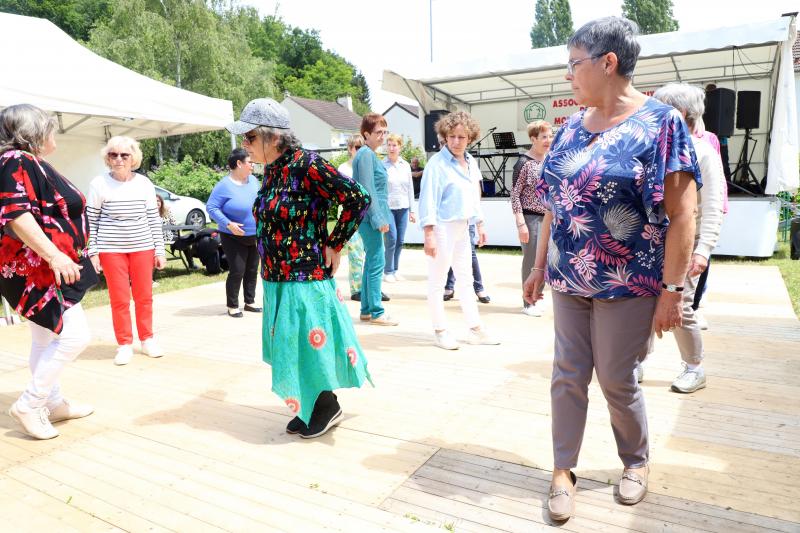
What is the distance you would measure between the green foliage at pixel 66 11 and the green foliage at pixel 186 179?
117ft

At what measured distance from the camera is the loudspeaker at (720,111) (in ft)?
31.7

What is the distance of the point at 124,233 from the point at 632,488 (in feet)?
13.3

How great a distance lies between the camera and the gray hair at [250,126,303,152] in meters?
3.02

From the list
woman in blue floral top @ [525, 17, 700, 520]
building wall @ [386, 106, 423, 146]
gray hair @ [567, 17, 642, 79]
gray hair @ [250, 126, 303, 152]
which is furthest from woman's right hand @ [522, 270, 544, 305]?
building wall @ [386, 106, 423, 146]

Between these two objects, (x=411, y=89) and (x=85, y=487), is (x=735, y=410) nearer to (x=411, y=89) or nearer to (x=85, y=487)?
(x=85, y=487)

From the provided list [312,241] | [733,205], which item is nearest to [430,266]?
[312,241]

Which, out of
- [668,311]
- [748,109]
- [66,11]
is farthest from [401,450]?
[66,11]

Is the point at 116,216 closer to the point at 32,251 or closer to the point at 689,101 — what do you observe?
the point at 32,251

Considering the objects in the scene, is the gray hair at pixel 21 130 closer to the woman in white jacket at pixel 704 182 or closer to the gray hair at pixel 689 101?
the woman in white jacket at pixel 704 182

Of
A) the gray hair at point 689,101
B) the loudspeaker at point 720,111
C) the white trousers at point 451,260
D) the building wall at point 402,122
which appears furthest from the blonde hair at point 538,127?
the building wall at point 402,122

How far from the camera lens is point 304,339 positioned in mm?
3131

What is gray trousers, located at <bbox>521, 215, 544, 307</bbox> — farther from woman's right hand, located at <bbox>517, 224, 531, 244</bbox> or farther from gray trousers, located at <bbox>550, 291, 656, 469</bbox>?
gray trousers, located at <bbox>550, 291, 656, 469</bbox>

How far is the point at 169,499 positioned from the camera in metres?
2.67

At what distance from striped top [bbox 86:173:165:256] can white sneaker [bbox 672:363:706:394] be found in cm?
403
